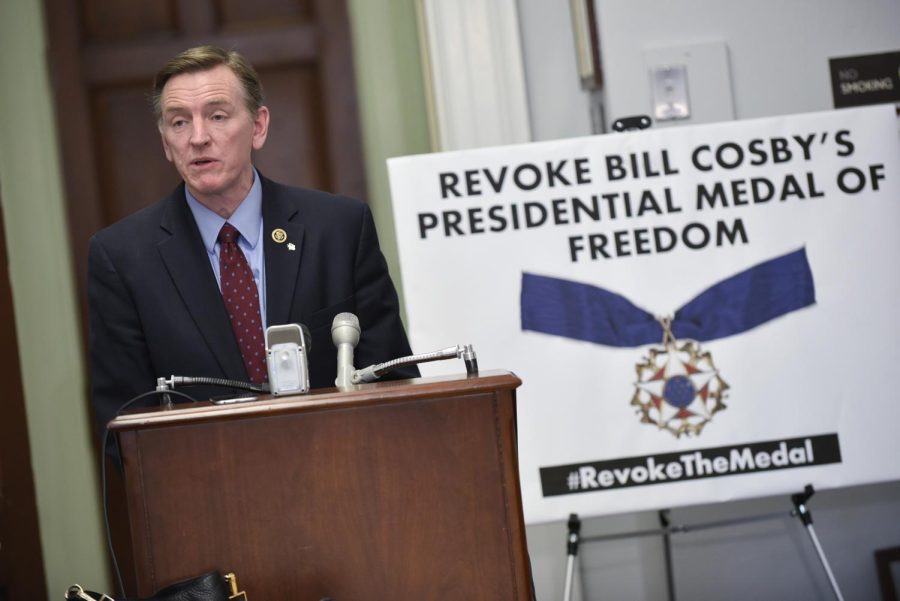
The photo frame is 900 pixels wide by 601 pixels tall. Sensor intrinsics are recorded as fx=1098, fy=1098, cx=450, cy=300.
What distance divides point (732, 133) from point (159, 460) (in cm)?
215

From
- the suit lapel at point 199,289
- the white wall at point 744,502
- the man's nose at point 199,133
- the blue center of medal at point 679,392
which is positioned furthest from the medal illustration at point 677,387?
the man's nose at point 199,133

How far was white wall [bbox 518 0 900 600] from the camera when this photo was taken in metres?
3.54

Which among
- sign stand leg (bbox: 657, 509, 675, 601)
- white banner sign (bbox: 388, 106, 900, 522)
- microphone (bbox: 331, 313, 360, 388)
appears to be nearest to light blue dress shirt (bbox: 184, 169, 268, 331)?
microphone (bbox: 331, 313, 360, 388)

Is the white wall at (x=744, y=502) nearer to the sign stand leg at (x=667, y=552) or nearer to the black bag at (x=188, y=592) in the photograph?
the sign stand leg at (x=667, y=552)

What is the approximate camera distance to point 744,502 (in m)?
3.62

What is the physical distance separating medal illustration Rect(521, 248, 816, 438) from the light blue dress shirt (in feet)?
3.39

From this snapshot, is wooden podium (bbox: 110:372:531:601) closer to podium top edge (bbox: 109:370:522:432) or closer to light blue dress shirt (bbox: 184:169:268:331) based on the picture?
podium top edge (bbox: 109:370:522:432)

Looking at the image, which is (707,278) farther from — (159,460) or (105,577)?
(105,577)

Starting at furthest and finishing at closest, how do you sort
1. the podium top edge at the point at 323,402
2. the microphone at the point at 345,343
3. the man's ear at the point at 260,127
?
the man's ear at the point at 260,127 → the microphone at the point at 345,343 → the podium top edge at the point at 323,402

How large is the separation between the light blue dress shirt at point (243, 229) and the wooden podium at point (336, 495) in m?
0.76

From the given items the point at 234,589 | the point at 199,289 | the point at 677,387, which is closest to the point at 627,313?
the point at 677,387

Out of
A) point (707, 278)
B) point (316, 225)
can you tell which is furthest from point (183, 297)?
point (707, 278)

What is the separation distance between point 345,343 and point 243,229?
2.10 feet

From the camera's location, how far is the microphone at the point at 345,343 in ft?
5.36
